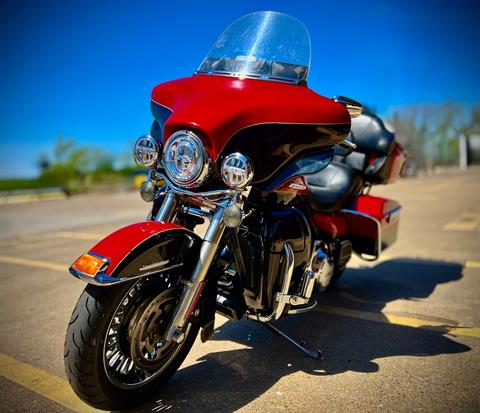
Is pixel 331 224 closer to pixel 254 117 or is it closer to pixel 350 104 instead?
pixel 350 104

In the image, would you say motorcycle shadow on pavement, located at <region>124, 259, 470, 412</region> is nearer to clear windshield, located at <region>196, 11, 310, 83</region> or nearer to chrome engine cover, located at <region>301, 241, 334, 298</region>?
chrome engine cover, located at <region>301, 241, 334, 298</region>

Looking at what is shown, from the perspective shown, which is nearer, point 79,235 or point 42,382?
point 42,382

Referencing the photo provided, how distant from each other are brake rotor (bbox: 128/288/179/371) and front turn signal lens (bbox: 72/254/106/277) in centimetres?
36

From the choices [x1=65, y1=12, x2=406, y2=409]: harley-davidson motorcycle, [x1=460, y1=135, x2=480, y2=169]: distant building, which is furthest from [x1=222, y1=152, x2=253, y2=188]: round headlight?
[x1=460, y1=135, x2=480, y2=169]: distant building

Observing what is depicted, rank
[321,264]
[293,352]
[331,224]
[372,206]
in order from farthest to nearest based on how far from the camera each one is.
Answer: [372,206] < [331,224] < [321,264] < [293,352]

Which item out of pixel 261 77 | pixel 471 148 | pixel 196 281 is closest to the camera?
pixel 196 281

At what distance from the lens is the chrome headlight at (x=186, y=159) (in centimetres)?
236

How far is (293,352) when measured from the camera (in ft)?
10.5

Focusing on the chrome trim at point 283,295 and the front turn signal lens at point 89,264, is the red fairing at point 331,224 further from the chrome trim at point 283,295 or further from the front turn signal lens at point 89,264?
the front turn signal lens at point 89,264

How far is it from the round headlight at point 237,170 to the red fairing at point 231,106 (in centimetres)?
8

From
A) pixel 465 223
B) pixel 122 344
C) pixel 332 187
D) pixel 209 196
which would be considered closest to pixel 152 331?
pixel 122 344

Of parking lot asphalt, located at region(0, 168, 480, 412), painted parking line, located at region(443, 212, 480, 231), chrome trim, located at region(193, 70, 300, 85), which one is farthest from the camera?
painted parking line, located at region(443, 212, 480, 231)

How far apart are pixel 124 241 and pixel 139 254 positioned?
98 millimetres

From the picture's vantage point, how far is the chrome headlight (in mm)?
2357
